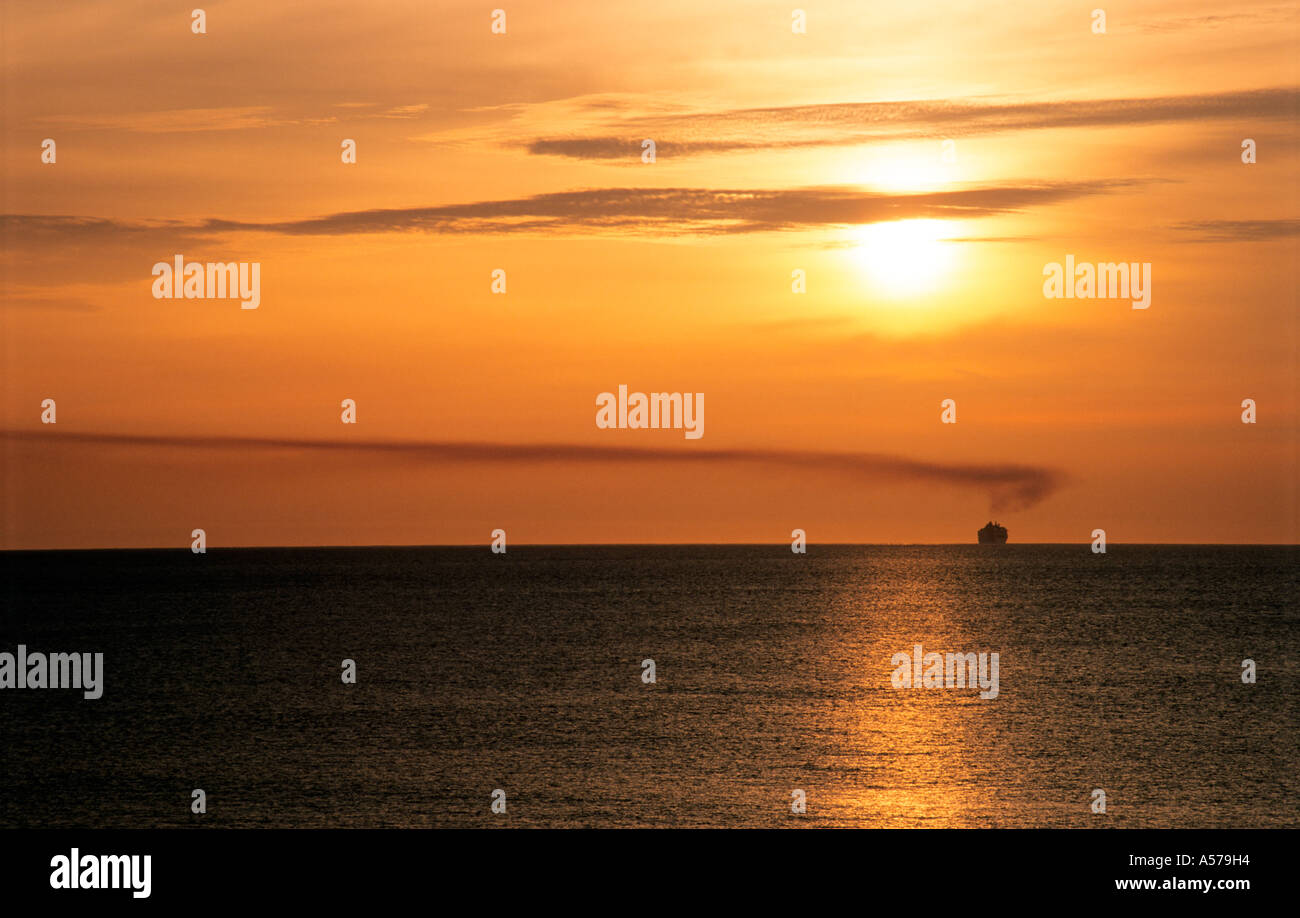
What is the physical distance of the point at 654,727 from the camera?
69.4 m

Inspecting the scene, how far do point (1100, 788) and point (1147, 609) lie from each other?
117601mm

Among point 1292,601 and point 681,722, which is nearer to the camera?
point 681,722

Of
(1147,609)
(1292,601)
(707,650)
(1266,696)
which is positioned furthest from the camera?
(1292,601)

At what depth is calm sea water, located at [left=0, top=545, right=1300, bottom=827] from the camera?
167 feet

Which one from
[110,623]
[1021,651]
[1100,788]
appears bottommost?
[1100,788]

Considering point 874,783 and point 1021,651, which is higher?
point 1021,651

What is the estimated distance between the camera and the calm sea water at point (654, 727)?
5078 centimetres
